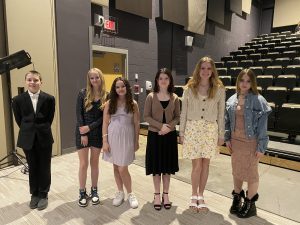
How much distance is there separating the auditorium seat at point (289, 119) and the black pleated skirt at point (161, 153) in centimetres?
237

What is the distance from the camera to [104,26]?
4.36 meters

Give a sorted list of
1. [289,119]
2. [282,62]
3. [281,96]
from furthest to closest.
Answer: [282,62], [281,96], [289,119]

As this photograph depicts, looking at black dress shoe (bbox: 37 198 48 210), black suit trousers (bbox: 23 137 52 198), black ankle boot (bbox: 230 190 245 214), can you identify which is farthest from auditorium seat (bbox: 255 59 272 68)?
black dress shoe (bbox: 37 198 48 210)

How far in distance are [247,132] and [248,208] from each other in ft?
2.26

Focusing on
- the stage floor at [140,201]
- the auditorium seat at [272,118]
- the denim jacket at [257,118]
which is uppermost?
the denim jacket at [257,118]

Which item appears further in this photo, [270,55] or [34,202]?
[270,55]

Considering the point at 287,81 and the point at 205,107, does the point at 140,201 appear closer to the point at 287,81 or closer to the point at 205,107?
the point at 205,107

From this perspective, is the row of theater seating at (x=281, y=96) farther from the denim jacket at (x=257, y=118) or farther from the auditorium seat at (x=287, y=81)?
the denim jacket at (x=257, y=118)

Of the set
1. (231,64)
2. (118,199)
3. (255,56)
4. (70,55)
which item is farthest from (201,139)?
(255,56)

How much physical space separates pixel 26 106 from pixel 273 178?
9.23ft

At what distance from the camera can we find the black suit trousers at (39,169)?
229cm

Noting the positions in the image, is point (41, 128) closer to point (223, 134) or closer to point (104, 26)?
point (223, 134)

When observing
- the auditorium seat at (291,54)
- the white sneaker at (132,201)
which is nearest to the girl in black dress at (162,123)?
the white sneaker at (132,201)

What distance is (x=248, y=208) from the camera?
216cm
